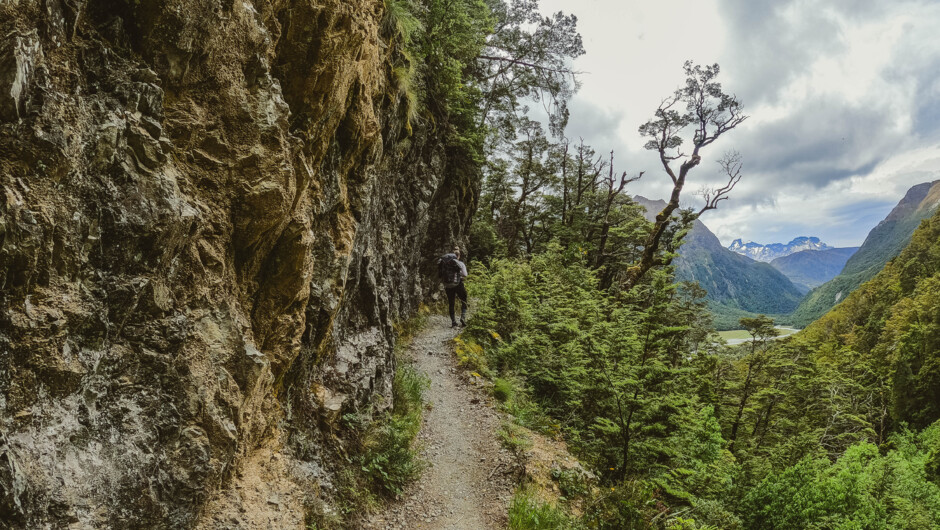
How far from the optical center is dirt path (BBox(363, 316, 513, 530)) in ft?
20.6

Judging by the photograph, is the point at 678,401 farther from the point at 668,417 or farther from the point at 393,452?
the point at 393,452

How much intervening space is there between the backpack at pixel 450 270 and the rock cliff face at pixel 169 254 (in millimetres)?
7177

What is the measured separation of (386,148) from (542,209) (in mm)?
20955

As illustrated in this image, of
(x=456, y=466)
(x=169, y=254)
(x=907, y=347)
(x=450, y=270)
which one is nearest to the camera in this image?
(x=169, y=254)

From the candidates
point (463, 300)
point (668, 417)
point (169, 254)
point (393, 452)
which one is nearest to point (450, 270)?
point (463, 300)

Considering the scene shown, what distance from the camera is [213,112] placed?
3547 mm

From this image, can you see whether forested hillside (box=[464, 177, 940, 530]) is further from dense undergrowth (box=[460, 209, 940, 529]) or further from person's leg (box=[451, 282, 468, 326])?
person's leg (box=[451, 282, 468, 326])

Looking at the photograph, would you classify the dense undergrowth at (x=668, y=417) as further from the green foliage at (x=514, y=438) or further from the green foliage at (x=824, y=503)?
the green foliage at (x=514, y=438)

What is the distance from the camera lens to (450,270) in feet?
42.3

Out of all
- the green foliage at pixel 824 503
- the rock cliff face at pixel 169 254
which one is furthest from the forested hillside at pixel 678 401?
the rock cliff face at pixel 169 254

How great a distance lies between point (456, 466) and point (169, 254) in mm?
6216

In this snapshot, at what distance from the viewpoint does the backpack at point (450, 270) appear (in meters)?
12.8

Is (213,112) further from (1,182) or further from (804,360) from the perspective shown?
(804,360)

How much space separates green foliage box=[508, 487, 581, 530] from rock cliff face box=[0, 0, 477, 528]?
3.00m
